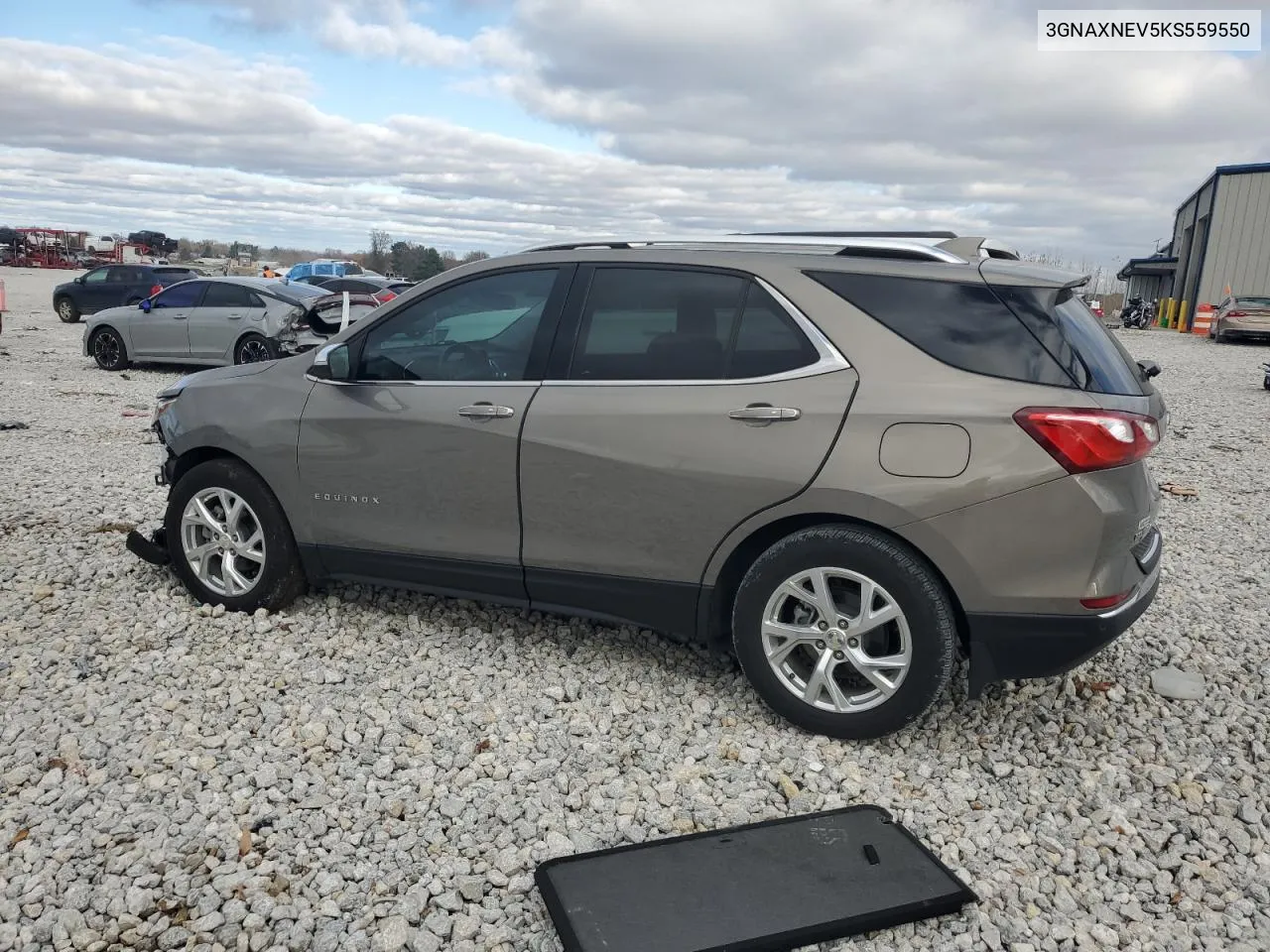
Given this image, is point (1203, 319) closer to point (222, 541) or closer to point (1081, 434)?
point (1081, 434)

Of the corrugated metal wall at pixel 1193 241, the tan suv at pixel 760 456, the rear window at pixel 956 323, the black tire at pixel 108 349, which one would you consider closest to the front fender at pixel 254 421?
the tan suv at pixel 760 456

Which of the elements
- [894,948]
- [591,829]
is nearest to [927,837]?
[894,948]

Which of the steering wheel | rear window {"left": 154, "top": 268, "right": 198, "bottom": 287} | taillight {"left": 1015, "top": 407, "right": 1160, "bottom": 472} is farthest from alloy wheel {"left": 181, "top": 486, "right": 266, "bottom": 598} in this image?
rear window {"left": 154, "top": 268, "right": 198, "bottom": 287}

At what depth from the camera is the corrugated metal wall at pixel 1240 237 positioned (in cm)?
3369

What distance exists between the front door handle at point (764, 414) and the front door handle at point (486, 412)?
0.96 metres

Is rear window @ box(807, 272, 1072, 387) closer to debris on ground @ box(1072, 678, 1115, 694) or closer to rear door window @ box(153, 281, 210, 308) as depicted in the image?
debris on ground @ box(1072, 678, 1115, 694)

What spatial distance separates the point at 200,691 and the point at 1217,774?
3.88 metres

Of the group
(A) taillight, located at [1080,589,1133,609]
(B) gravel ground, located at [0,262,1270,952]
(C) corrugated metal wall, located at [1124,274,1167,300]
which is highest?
(C) corrugated metal wall, located at [1124,274,1167,300]

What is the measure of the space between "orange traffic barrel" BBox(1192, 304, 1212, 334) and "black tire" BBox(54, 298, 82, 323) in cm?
3293

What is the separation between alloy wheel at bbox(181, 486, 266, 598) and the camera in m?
4.73

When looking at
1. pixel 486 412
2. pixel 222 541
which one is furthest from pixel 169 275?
pixel 486 412

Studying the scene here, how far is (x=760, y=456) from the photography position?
11.7ft

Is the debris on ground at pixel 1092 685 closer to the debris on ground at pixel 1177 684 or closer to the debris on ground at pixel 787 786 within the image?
the debris on ground at pixel 1177 684

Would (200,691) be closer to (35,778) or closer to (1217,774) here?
(35,778)
